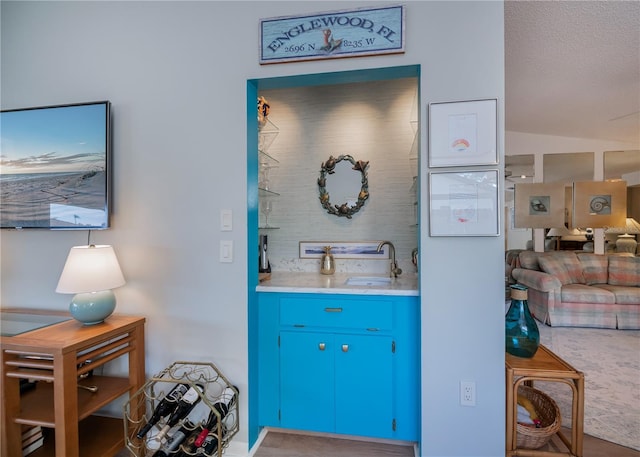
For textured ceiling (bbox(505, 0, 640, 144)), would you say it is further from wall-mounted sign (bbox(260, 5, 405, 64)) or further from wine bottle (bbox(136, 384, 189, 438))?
wine bottle (bbox(136, 384, 189, 438))

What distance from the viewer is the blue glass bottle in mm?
1534

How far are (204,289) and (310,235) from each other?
1.06m

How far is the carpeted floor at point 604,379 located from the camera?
1.80 metres

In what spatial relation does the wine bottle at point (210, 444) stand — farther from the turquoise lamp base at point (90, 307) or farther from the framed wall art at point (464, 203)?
the framed wall art at point (464, 203)

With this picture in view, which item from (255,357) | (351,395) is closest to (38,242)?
(255,357)

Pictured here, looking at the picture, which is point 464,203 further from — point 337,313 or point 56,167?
point 56,167

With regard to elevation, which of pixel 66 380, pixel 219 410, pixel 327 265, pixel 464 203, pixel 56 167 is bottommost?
pixel 219 410

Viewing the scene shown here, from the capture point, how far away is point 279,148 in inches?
99.4

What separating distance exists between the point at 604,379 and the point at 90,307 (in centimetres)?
384

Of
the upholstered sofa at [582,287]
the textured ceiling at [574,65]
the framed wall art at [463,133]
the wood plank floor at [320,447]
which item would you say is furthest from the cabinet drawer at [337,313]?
the upholstered sofa at [582,287]

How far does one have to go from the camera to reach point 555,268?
388cm

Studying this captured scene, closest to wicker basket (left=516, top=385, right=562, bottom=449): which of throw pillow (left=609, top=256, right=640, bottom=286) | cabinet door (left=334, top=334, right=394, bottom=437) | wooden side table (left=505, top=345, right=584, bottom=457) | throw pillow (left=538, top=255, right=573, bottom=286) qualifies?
wooden side table (left=505, top=345, right=584, bottom=457)

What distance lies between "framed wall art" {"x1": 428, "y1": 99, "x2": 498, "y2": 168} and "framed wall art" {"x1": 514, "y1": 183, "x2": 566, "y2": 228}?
3955mm

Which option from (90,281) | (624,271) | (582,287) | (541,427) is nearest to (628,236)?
(624,271)
